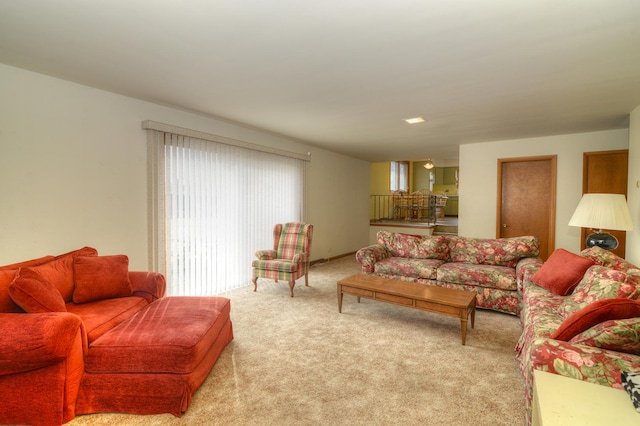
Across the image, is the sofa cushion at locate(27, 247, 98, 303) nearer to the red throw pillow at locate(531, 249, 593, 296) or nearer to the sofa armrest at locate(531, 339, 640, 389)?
the sofa armrest at locate(531, 339, 640, 389)

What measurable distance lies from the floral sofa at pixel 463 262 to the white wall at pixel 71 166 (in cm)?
301

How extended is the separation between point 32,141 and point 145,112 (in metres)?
1.11

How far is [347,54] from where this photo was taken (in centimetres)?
235

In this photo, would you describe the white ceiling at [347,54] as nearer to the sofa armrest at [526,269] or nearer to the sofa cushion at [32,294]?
the sofa cushion at [32,294]

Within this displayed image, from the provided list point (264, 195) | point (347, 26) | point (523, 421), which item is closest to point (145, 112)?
point (264, 195)

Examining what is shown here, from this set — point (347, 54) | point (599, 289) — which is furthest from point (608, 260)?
point (347, 54)

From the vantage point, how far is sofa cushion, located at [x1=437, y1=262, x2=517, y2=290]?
3594 mm

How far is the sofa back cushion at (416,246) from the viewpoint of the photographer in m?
4.40

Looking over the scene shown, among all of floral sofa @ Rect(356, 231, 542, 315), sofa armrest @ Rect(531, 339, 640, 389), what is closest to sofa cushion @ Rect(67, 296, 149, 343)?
sofa armrest @ Rect(531, 339, 640, 389)

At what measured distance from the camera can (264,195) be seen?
5172mm

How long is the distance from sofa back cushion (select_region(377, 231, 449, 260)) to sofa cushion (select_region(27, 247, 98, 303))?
12.4ft

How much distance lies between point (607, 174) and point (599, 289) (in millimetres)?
3844

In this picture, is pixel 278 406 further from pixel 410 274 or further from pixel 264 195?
pixel 264 195

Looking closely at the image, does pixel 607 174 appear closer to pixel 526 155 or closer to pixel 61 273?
pixel 526 155
